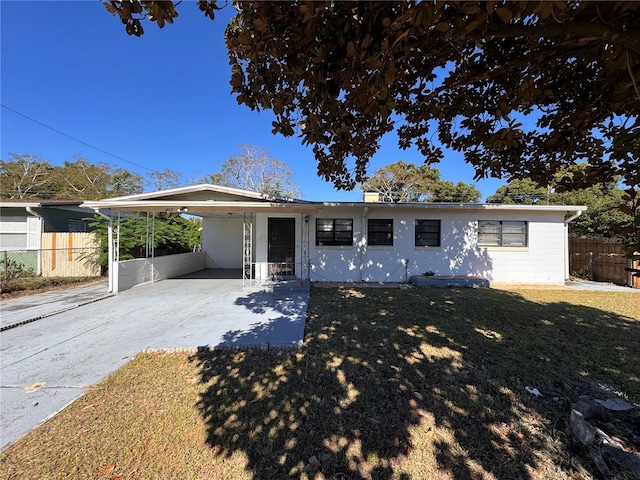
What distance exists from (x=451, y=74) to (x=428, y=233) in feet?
25.9

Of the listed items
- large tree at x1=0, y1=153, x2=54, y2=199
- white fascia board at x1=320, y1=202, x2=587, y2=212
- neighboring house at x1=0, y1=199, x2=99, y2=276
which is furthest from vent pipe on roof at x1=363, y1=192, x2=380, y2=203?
large tree at x1=0, y1=153, x2=54, y2=199

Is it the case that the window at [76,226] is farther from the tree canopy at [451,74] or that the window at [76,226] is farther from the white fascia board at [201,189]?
the tree canopy at [451,74]

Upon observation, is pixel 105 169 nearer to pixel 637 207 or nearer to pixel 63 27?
pixel 63 27

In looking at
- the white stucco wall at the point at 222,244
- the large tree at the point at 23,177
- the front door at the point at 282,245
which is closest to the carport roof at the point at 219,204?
the front door at the point at 282,245

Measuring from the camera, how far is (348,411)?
2.78 metres

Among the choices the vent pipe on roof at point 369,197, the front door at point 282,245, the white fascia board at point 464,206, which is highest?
the vent pipe on roof at point 369,197

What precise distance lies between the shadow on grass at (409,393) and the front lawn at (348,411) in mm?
16

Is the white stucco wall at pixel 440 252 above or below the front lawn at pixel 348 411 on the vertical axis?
above

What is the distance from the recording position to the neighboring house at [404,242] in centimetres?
1010

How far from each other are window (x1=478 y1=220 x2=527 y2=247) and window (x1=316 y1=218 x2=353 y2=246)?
16.5 ft

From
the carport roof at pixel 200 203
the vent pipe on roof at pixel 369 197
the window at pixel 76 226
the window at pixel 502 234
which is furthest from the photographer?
the window at pixel 76 226

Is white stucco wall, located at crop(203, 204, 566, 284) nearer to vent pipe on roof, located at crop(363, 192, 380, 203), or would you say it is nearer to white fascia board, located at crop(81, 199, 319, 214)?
white fascia board, located at crop(81, 199, 319, 214)

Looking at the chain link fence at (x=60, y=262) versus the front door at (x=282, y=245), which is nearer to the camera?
the front door at (x=282, y=245)

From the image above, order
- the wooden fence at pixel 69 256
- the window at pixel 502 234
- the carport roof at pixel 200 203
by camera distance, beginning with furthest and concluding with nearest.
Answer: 1. the wooden fence at pixel 69 256
2. the window at pixel 502 234
3. the carport roof at pixel 200 203
